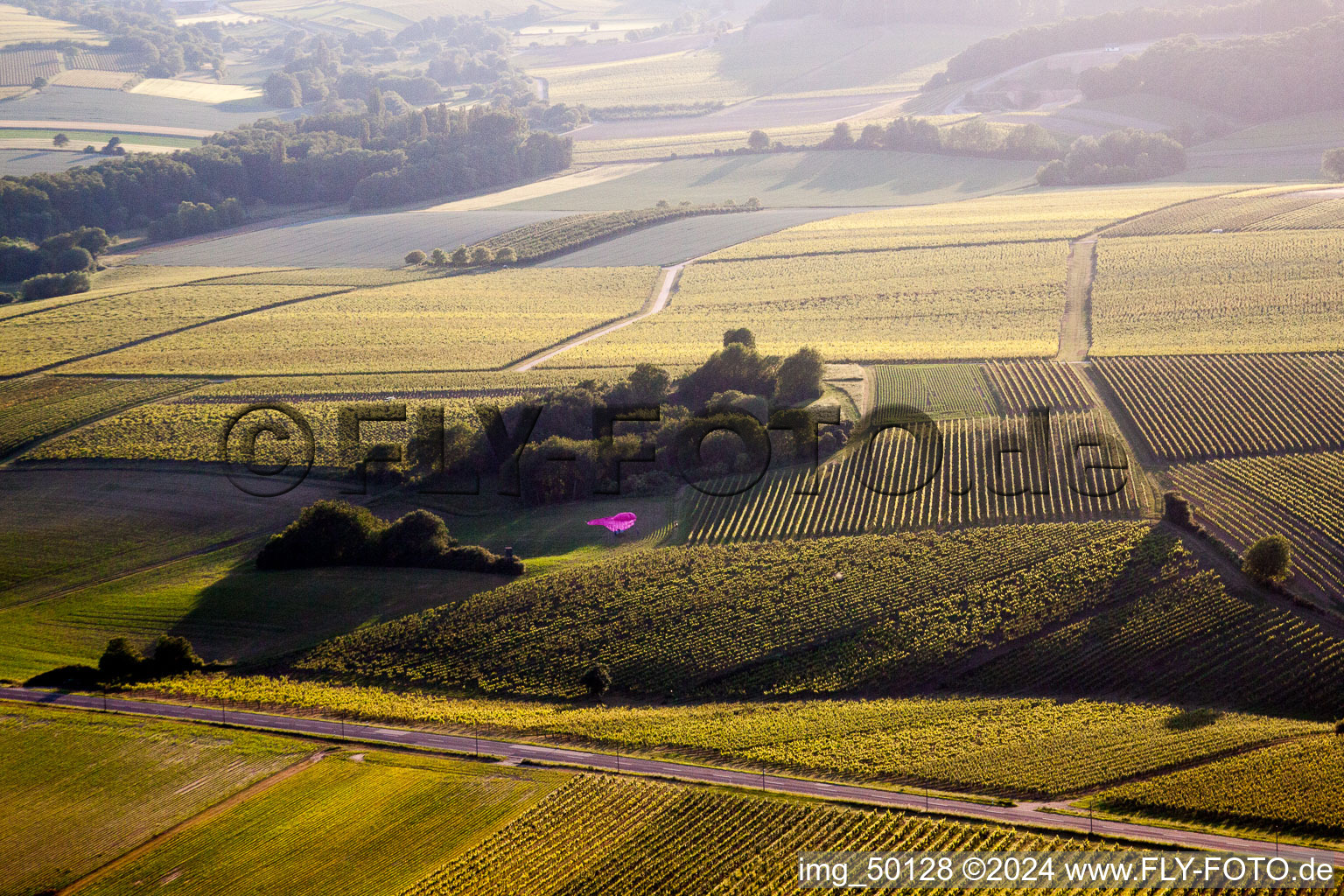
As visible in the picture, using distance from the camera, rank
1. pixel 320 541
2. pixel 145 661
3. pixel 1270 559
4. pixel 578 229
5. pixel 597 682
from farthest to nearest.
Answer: pixel 578 229, pixel 320 541, pixel 145 661, pixel 1270 559, pixel 597 682

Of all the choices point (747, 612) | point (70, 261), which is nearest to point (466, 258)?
point (70, 261)

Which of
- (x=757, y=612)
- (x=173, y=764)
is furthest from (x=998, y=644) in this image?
(x=173, y=764)

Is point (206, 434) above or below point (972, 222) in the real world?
below

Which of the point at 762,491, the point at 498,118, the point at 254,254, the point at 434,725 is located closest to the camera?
the point at 434,725

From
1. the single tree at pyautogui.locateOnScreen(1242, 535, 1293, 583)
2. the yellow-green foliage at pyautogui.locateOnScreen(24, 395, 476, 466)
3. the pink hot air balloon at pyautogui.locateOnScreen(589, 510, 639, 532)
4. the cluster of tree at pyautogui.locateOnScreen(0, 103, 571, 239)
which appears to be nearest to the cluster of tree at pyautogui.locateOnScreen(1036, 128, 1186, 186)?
the cluster of tree at pyautogui.locateOnScreen(0, 103, 571, 239)

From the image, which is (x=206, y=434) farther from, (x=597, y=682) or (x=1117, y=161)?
(x=1117, y=161)

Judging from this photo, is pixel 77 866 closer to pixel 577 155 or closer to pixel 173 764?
pixel 173 764

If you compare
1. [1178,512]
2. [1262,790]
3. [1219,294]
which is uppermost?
[1219,294]
